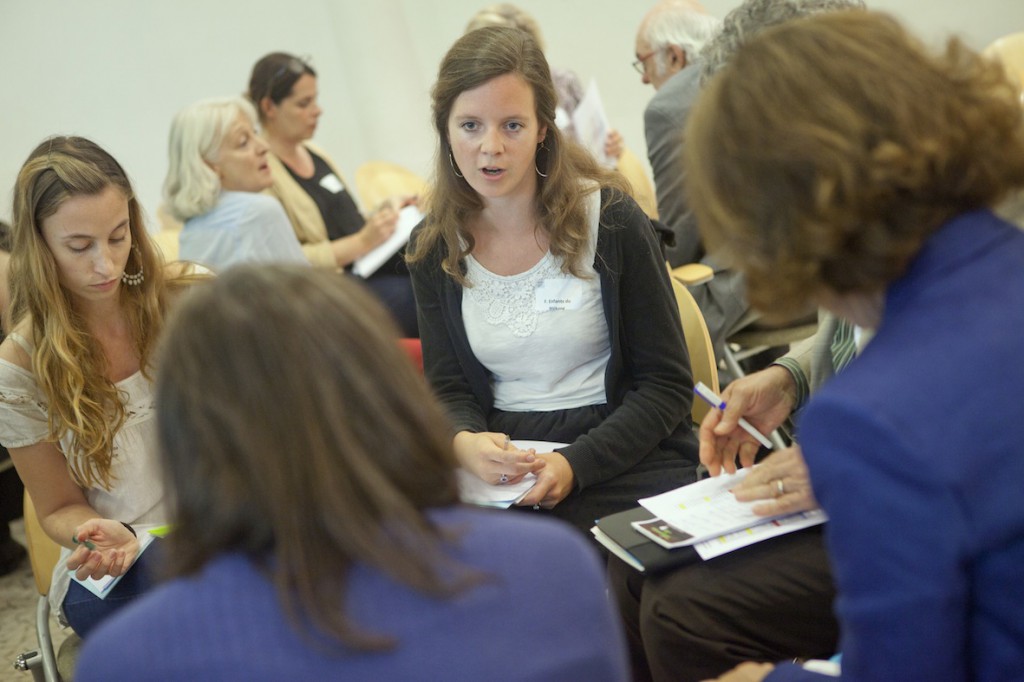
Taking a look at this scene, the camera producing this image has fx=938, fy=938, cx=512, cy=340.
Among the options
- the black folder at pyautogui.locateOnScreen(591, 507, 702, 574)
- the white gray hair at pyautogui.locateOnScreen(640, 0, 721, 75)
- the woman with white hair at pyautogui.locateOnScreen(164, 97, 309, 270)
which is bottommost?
the black folder at pyautogui.locateOnScreen(591, 507, 702, 574)

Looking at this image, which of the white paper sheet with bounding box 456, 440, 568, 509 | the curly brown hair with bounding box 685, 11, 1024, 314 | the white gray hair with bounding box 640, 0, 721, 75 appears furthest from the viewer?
the white gray hair with bounding box 640, 0, 721, 75

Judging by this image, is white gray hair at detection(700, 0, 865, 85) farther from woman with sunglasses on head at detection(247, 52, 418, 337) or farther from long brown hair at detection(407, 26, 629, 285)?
woman with sunglasses on head at detection(247, 52, 418, 337)

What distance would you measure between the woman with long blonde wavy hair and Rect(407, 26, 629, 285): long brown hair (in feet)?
2.44

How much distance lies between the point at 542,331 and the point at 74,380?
1.08m

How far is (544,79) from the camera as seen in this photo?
2270mm

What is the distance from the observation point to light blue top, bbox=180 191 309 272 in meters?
3.70

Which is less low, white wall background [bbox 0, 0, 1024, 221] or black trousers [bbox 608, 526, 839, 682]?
white wall background [bbox 0, 0, 1024, 221]

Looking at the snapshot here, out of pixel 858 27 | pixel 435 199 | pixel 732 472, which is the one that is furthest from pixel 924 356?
pixel 435 199

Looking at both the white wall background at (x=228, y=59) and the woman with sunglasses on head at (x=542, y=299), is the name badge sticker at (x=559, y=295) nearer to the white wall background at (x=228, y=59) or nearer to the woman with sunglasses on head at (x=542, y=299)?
the woman with sunglasses on head at (x=542, y=299)

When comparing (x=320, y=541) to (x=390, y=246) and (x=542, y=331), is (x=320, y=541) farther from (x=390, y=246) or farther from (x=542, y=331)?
(x=390, y=246)

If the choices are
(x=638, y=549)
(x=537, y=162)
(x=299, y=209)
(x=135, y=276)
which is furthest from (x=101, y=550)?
(x=299, y=209)

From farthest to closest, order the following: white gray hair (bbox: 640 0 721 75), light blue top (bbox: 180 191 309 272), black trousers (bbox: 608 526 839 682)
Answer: white gray hair (bbox: 640 0 721 75), light blue top (bbox: 180 191 309 272), black trousers (bbox: 608 526 839 682)

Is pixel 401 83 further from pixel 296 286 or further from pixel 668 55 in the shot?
pixel 296 286

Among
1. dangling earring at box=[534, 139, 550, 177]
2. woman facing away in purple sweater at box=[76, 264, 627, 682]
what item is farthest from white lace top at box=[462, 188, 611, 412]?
woman facing away in purple sweater at box=[76, 264, 627, 682]
